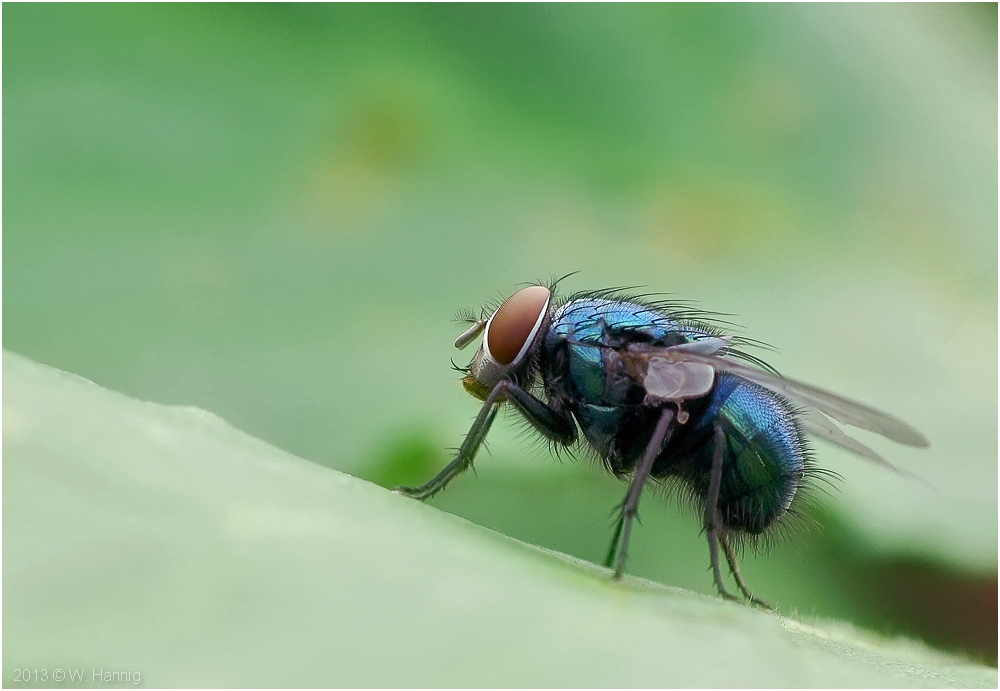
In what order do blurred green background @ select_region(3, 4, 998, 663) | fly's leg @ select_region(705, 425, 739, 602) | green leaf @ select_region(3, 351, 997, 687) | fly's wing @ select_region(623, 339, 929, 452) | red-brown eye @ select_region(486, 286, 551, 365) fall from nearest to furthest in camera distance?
green leaf @ select_region(3, 351, 997, 687)
fly's wing @ select_region(623, 339, 929, 452)
fly's leg @ select_region(705, 425, 739, 602)
red-brown eye @ select_region(486, 286, 551, 365)
blurred green background @ select_region(3, 4, 998, 663)

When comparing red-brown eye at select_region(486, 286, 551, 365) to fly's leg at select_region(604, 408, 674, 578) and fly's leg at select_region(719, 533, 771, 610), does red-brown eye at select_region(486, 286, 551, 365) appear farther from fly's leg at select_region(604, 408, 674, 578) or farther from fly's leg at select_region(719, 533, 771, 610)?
fly's leg at select_region(719, 533, 771, 610)

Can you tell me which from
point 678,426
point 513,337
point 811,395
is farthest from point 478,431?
point 811,395

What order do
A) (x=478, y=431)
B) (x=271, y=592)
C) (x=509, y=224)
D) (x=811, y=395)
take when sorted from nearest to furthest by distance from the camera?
(x=271, y=592), (x=811, y=395), (x=478, y=431), (x=509, y=224)

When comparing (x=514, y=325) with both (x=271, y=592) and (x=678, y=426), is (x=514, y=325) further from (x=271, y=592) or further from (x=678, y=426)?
(x=271, y=592)

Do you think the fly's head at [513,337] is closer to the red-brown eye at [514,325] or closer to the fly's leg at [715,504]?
the red-brown eye at [514,325]

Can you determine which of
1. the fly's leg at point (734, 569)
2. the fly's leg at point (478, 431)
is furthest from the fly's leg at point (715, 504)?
the fly's leg at point (478, 431)

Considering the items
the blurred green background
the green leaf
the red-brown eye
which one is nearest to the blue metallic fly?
the red-brown eye
